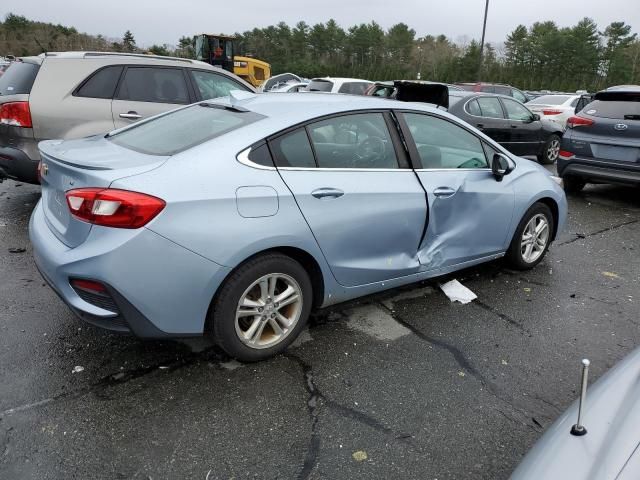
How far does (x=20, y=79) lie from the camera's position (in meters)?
5.48

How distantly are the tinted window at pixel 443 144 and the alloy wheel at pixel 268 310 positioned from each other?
139 cm

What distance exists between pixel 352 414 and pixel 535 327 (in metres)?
1.77

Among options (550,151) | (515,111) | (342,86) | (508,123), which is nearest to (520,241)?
(508,123)

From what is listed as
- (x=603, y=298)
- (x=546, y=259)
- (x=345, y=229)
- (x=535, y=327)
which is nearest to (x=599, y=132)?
(x=546, y=259)

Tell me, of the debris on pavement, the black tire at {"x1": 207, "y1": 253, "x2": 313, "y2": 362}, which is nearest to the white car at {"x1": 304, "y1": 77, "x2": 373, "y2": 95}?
the black tire at {"x1": 207, "y1": 253, "x2": 313, "y2": 362}

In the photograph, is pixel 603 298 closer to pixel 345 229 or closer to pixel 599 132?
pixel 345 229

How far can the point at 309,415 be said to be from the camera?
8.51 ft

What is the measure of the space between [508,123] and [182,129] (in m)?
8.04

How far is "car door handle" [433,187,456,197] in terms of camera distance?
142 inches

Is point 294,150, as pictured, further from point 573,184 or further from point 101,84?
point 573,184

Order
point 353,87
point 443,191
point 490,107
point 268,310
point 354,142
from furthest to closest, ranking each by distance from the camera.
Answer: point 353,87, point 490,107, point 443,191, point 354,142, point 268,310

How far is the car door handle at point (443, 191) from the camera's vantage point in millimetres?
3605

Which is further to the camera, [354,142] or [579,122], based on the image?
[579,122]

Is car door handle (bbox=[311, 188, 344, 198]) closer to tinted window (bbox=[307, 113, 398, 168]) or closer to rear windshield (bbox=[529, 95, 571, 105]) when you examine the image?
tinted window (bbox=[307, 113, 398, 168])
